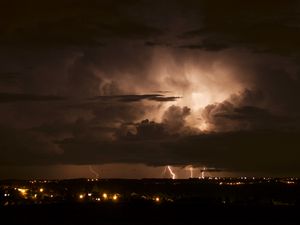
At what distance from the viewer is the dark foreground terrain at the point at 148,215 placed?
84250mm

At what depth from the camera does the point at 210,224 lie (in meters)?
82.2

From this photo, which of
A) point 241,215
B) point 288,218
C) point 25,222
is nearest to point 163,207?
point 241,215

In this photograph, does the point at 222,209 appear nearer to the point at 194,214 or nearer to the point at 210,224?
the point at 194,214

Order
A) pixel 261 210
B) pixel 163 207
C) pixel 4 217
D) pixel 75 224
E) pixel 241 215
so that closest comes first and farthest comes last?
pixel 75 224 < pixel 4 217 < pixel 241 215 < pixel 261 210 < pixel 163 207

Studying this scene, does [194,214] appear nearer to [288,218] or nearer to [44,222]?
[288,218]

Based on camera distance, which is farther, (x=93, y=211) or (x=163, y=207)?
(x=163, y=207)

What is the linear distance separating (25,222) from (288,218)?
33.0m

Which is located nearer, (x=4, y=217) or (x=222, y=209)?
(x=4, y=217)

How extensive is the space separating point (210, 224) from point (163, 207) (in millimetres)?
26039

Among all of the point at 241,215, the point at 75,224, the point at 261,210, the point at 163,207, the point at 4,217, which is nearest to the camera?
the point at 75,224

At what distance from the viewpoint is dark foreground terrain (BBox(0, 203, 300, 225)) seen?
8425 centimetres

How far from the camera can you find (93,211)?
96.8 metres

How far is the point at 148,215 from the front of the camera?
307 ft

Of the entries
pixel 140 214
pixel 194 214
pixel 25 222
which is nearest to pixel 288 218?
pixel 194 214
